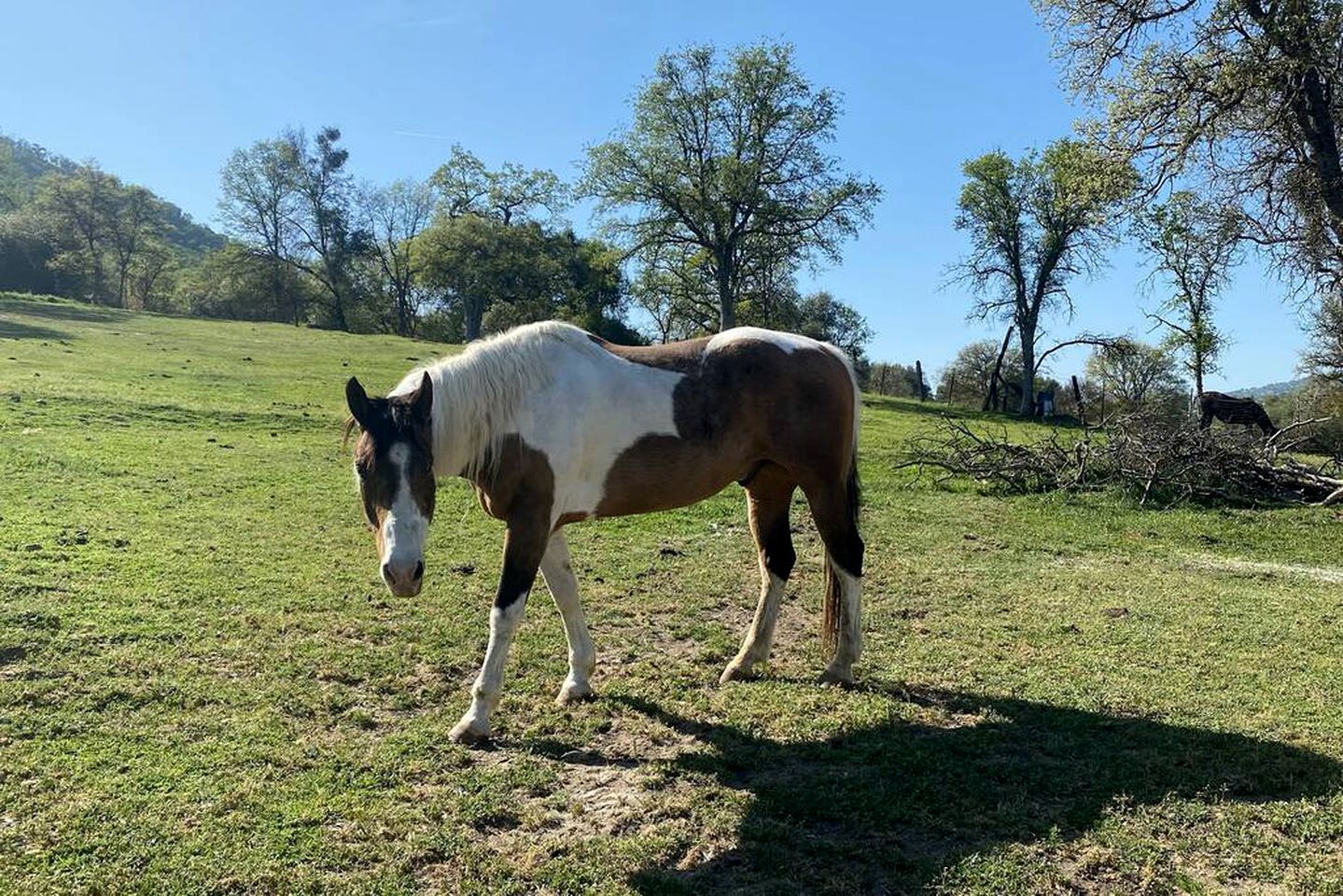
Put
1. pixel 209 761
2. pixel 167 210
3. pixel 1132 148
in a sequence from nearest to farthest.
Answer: pixel 209 761 < pixel 1132 148 < pixel 167 210

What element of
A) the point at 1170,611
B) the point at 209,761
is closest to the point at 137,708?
the point at 209,761

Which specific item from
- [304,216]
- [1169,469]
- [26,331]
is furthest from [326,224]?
[1169,469]

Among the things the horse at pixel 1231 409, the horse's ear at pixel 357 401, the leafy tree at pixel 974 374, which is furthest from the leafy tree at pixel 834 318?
the horse's ear at pixel 357 401

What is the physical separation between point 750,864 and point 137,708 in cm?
314

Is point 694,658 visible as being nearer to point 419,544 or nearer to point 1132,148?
point 419,544

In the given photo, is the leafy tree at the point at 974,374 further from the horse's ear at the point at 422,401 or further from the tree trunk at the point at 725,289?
the horse's ear at the point at 422,401

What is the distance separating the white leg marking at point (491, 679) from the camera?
12.3 feet

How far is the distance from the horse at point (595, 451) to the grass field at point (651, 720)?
552mm

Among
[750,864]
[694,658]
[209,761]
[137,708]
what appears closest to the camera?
[750,864]

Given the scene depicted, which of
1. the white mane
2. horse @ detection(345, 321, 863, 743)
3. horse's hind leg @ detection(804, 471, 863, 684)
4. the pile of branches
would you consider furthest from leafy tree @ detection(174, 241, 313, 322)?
horse's hind leg @ detection(804, 471, 863, 684)

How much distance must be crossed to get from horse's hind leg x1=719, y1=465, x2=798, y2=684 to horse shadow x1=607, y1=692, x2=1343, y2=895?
2.61 feet

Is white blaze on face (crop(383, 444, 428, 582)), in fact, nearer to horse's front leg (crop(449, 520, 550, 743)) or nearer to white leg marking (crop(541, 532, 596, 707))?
horse's front leg (crop(449, 520, 550, 743))

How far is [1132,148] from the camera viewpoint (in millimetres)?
11039

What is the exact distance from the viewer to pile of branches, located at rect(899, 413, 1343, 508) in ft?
34.8
